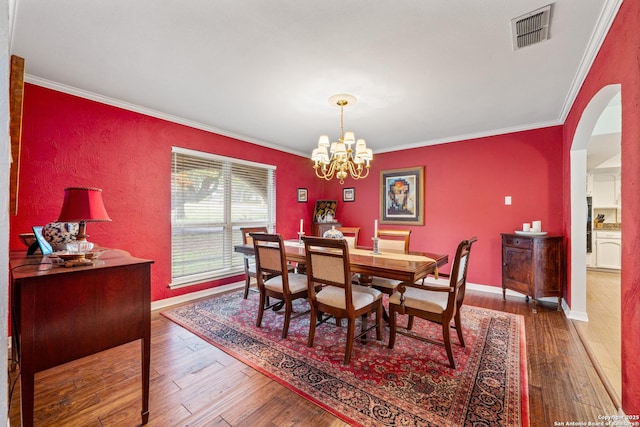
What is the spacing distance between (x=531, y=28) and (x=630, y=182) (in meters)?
1.12

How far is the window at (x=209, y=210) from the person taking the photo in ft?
11.5

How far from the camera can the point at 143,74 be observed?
7.79 feet

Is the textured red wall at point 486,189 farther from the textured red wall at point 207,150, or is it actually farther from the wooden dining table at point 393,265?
the wooden dining table at point 393,265

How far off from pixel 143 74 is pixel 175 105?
2.25ft

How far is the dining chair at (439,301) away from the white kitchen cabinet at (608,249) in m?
5.34

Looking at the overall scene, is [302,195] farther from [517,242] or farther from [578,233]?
[578,233]

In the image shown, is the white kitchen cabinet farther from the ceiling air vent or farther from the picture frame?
the picture frame

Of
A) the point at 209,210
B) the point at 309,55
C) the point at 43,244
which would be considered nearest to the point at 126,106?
the point at 209,210

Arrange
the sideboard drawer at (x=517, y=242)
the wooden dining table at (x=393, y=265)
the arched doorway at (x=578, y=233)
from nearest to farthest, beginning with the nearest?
the wooden dining table at (x=393, y=265)
the arched doorway at (x=578, y=233)
the sideboard drawer at (x=517, y=242)

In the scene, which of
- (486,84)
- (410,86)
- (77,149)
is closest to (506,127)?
(486,84)

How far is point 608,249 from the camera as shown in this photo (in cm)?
530

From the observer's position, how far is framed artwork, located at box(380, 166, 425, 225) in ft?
15.0

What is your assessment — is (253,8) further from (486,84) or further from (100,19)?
(486,84)

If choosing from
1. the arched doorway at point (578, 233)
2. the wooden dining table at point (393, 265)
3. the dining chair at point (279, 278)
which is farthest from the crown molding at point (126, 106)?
the arched doorway at point (578, 233)
